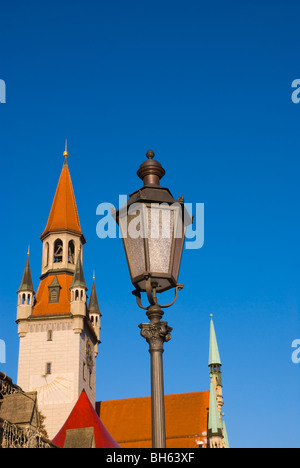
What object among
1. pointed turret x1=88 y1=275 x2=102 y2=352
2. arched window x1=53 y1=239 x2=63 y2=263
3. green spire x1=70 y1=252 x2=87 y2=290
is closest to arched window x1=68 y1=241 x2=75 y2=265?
arched window x1=53 y1=239 x2=63 y2=263

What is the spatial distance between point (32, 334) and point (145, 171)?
44.8 m

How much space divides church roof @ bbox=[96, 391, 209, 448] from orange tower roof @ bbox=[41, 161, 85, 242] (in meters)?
18.5

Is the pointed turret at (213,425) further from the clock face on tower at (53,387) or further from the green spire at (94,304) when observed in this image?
the clock face on tower at (53,387)

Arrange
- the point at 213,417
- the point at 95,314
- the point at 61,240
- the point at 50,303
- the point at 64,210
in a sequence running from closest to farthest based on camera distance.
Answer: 1. the point at 50,303
2. the point at 61,240
3. the point at 95,314
4. the point at 213,417
5. the point at 64,210

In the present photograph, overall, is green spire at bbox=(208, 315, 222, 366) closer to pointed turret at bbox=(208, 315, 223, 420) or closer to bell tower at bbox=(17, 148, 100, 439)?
pointed turret at bbox=(208, 315, 223, 420)

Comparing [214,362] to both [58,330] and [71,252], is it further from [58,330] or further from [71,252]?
[58,330]

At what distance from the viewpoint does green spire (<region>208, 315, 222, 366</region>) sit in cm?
6694

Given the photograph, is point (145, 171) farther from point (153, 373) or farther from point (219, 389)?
point (219, 389)

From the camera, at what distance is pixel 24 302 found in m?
51.5

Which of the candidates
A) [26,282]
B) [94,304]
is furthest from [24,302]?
[94,304]

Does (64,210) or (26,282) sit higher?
(64,210)

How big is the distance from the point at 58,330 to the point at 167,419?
14946 mm

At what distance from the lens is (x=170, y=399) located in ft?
204
